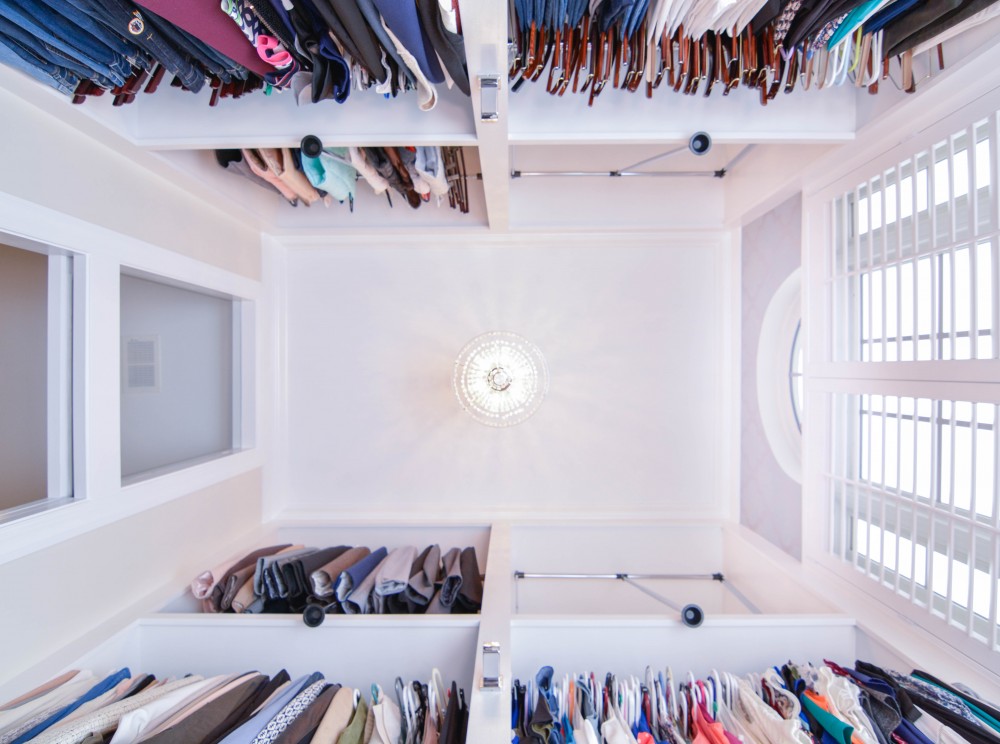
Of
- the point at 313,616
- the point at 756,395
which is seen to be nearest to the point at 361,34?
the point at 313,616

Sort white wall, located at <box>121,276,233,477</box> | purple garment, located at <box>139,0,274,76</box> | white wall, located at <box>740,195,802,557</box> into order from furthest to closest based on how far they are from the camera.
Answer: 1. white wall, located at <box>121,276,233,477</box>
2. white wall, located at <box>740,195,802,557</box>
3. purple garment, located at <box>139,0,274,76</box>

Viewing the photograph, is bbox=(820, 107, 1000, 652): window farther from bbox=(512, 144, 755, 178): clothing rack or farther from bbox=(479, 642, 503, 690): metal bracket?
bbox=(479, 642, 503, 690): metal bracket

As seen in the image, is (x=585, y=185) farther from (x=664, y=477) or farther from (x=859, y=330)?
(x=664, y=477)

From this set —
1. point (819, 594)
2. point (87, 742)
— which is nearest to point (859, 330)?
point (819, 594)

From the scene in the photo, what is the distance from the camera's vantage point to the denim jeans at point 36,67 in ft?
3.46

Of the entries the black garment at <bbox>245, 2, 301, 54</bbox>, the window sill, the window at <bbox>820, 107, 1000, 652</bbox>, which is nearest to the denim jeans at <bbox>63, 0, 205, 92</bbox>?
the black garment at <bbox>245, 2, 301, 54</bbox>

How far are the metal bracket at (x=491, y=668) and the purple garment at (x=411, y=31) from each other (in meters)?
1.45

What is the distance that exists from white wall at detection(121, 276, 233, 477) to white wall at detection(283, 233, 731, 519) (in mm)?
336

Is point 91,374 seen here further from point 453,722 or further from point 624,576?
point 624,576

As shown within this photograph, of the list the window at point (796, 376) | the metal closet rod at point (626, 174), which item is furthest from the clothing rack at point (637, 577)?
the metal closet rod at point (626, 174)

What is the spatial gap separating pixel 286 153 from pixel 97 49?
23.2 inches

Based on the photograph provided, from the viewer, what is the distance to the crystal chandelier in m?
2.06

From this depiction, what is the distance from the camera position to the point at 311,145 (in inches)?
57.9

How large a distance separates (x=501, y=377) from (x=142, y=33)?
1.49 m
